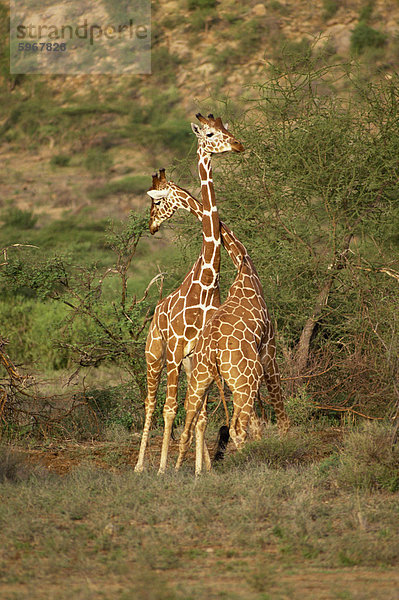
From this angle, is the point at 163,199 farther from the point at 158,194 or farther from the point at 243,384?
the point at 243,384

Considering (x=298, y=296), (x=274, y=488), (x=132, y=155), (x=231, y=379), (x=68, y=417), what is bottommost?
(x=132, y=155)

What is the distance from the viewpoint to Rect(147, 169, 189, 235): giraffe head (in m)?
7.59

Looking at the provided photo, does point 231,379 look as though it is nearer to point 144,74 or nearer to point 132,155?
point 132,155

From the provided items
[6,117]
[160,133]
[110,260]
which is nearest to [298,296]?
[110,260]

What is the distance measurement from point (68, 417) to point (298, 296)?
3404 mm

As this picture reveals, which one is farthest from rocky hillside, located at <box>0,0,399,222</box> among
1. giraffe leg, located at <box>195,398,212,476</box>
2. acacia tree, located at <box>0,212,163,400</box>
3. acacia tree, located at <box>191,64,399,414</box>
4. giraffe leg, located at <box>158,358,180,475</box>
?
giraffe leg, located at <box>195,398,212,476</box>

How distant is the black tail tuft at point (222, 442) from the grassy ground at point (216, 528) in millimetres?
344

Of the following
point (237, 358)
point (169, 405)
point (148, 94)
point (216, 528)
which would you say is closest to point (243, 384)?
point (237, 358)

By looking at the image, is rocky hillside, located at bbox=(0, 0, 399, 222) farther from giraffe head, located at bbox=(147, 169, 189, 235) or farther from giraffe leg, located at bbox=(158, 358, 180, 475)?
giraffe leg, located at bbox=(158, 358, 180, 475)

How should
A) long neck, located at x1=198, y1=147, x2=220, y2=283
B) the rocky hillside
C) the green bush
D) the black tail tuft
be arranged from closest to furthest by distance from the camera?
1. the green bush
2. long neck, located at x1=198, y1=147, x2=220, y2=283
3. the black tail tuft
4. the rocky hillside

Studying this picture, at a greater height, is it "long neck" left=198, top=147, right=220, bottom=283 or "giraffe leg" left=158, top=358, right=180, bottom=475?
"long neck" left=198, top=147, right=220, bottom=283

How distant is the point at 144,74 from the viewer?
3975 centimetres

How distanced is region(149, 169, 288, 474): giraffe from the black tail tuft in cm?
33

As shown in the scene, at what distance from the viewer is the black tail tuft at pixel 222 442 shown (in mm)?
7359
